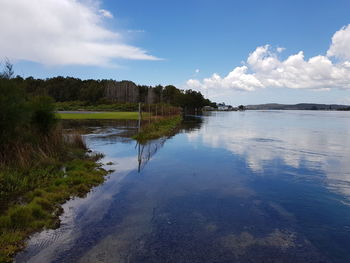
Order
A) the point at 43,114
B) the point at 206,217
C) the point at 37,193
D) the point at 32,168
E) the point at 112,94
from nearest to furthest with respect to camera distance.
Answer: the point at 206,217
the point at 37,193
the point at 32,168
the point at 43,114
the point at 112,94

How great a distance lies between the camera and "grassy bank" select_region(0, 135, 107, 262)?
5969 mm

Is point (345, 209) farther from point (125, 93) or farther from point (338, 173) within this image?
point (125, 93)

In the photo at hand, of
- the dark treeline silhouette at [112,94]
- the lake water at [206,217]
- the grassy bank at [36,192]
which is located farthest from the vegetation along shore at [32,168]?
the dark treeline silhouette at [112,94]

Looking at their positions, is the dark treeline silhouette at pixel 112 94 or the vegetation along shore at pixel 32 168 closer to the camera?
the vegetation along shore at pixel 32 168

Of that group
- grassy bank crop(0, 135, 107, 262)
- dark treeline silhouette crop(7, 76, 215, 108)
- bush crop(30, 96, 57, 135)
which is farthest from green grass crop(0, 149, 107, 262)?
dark treeline silhouette crop(7, 76, 215, 108)

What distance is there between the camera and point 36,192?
8.15 meters

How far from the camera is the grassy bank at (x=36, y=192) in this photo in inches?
235

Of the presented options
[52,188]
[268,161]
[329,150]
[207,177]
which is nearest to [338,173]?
[268,161]

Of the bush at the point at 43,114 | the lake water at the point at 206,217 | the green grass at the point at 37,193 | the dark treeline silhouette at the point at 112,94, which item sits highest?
the dark treeline silhouette at the point at 112,94

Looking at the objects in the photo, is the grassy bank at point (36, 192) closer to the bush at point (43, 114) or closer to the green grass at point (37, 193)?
the green grass at point (37, 193)

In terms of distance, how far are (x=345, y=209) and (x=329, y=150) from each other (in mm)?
12701

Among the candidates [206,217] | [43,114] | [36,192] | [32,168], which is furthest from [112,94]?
[206,217]

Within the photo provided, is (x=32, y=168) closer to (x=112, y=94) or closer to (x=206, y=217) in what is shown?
(x=206, y=217)

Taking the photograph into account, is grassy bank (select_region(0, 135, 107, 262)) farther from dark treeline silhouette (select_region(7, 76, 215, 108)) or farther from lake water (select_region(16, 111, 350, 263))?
dark treeline silhouette (select_region(7, 76, 215, 108))
